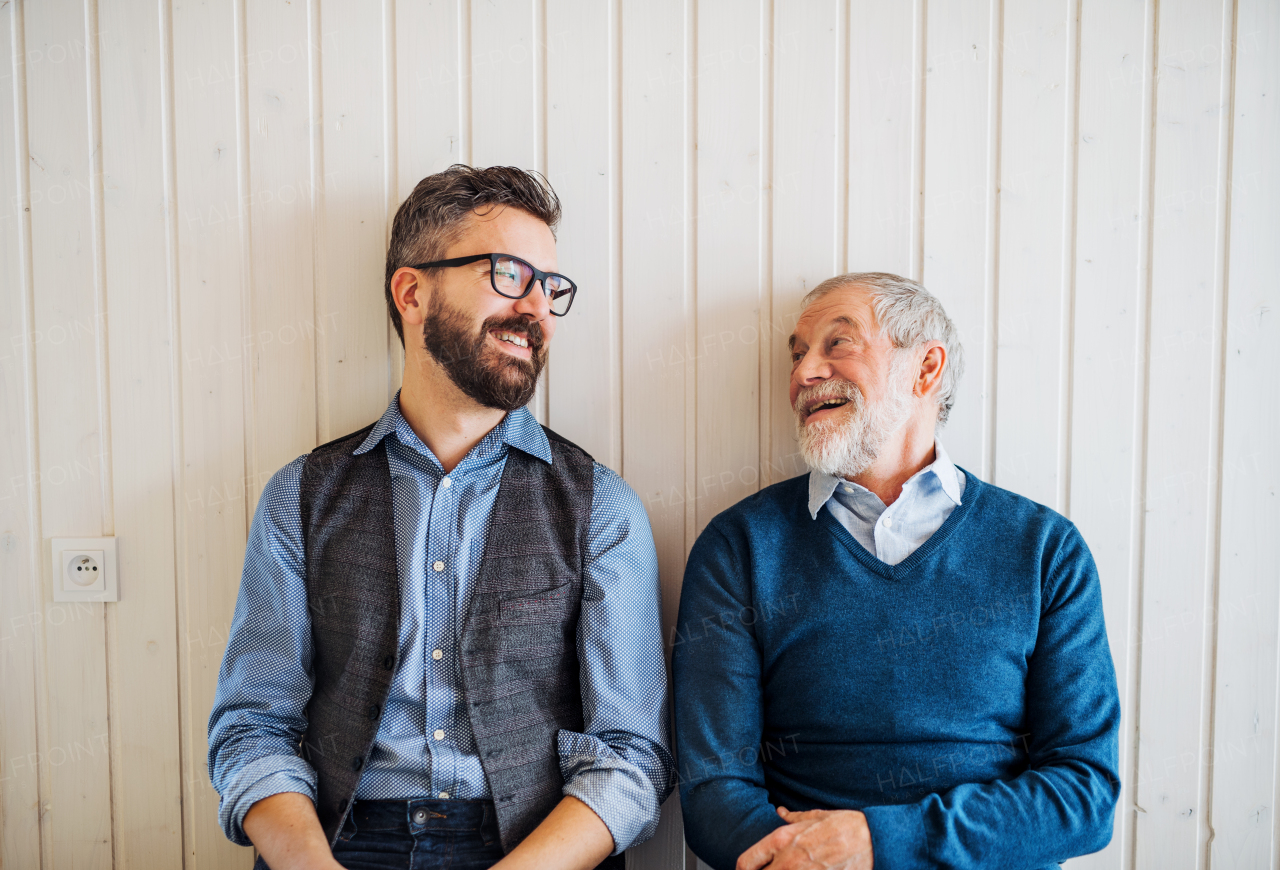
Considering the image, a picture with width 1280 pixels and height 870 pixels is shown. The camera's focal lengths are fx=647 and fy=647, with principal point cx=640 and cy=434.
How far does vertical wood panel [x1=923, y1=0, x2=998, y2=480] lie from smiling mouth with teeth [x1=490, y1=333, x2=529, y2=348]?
2.92 ft

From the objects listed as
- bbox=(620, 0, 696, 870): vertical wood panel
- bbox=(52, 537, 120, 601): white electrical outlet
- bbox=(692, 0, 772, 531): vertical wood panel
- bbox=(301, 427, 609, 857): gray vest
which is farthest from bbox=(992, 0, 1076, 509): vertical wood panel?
bbox=(52, 537, 120, 601): white electrical outlet

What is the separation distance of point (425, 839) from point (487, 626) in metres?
0.36

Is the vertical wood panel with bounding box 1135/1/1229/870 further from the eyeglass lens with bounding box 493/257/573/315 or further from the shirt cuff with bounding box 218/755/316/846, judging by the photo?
the shirt cuff with bounding box 218/755/316/846

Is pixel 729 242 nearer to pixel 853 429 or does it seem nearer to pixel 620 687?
pixel 853 429

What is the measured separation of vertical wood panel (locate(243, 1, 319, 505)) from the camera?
1407 millimetres

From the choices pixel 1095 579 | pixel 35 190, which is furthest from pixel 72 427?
pixel 1095 579

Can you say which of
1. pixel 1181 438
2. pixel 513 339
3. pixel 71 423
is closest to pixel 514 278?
pixel 513 339

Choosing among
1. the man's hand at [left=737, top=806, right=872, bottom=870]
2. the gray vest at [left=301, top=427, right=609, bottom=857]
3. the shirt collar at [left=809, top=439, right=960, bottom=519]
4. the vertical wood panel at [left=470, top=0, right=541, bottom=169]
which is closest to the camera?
the man's hand at [left=737, top=806, right=872, bottom=870]

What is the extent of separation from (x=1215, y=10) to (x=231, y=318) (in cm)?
226

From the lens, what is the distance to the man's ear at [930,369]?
4.19 feet

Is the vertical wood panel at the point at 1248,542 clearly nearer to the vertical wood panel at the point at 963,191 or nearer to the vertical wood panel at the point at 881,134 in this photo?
the vertical wood panel at the point at 963,191

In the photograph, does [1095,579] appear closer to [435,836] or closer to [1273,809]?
[1273,809]

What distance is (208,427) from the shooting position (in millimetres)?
1435

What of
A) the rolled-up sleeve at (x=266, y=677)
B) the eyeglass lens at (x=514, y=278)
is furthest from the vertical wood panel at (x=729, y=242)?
the rolled-up sleeve at (x=266, y=677)
